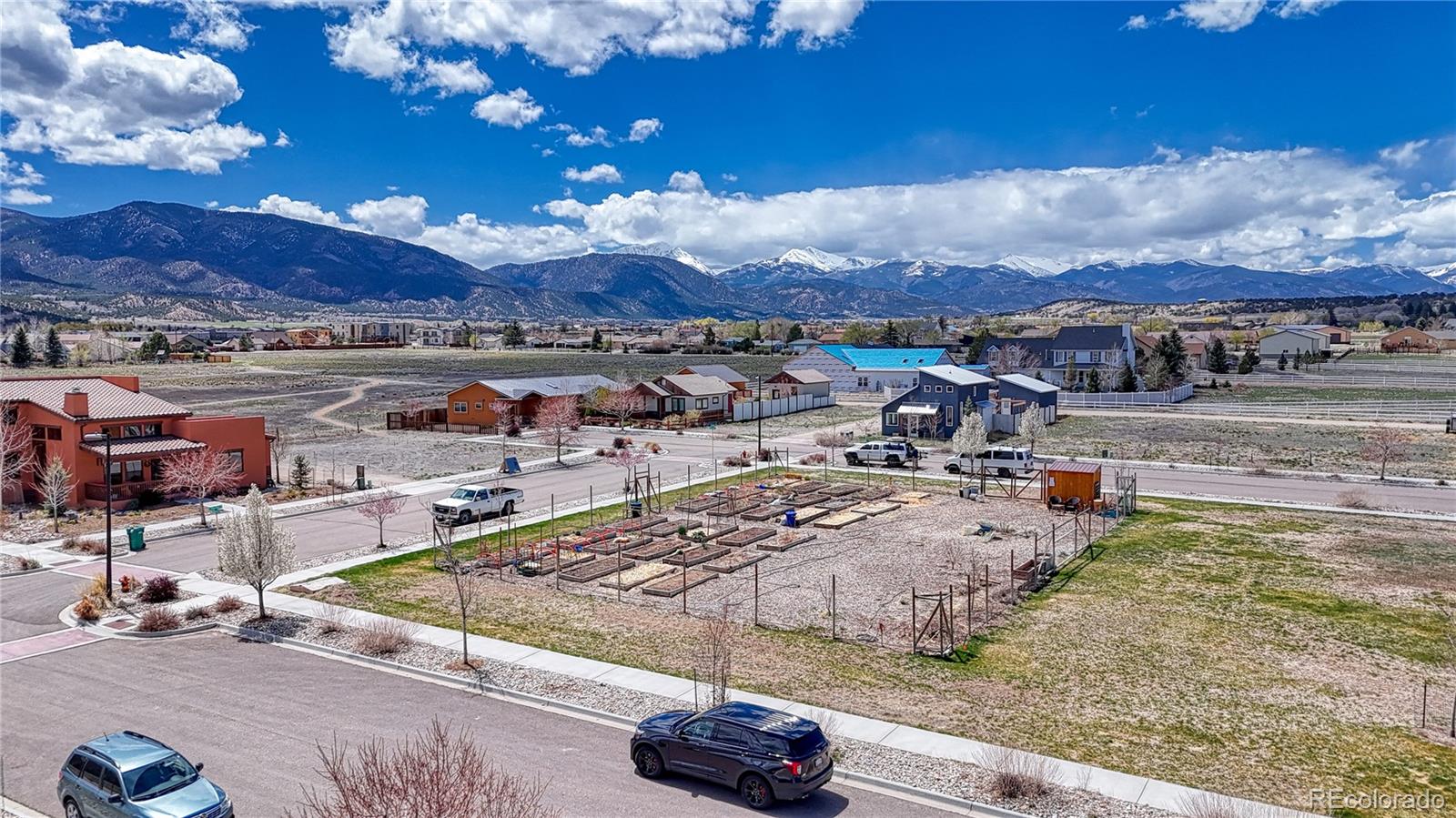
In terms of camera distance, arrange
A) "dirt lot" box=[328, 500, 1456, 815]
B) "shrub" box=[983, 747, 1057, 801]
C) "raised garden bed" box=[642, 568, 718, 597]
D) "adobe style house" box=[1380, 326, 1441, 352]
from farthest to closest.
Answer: "adobe style house" box=[1380, 326, 1441, 352]
"raised garden bed" box=[642, 568, 718, 597]
"dirt lot" box=[328, 500, 1456, 815]
"shrub" box=[983, 747, 1057, 801]

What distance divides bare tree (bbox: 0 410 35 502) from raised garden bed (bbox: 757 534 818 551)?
34670 millimetres

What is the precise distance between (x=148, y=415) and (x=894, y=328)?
6071 inches

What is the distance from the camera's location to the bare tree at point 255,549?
25.4m

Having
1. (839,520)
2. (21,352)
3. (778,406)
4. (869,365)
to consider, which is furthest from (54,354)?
(839,520)

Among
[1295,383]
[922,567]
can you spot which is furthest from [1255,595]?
[1295,383]

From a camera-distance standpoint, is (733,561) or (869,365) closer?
(733,561)

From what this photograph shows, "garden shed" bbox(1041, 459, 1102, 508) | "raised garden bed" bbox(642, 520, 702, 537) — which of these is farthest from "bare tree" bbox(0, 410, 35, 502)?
"garden shed" bbox(1041, 459, 1102, 508)

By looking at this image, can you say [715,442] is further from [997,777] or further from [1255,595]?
[997,777]

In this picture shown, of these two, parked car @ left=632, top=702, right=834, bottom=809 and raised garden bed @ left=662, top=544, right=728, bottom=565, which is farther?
raised garden bed @ left=662, top=544, right=728, bottom=565

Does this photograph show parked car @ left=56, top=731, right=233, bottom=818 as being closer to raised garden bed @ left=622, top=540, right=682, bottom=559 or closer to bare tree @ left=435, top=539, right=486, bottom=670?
bare tree @ left=435, top=539, right=486, bottom=670

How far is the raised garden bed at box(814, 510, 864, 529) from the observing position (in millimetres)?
38625

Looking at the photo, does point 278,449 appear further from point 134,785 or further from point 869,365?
point 869,365

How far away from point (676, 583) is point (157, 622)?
1505cm

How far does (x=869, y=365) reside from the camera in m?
118
